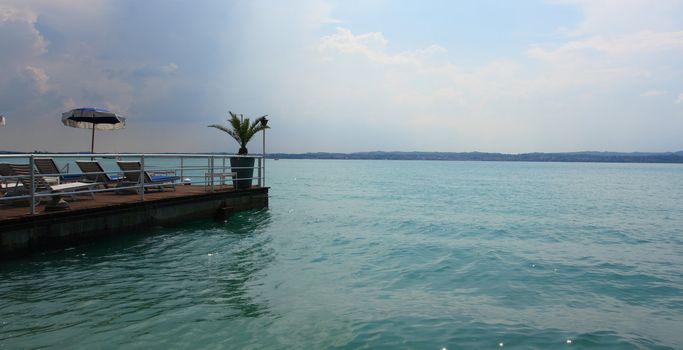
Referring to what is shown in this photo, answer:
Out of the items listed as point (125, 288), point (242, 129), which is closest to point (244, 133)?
point (242, 129)

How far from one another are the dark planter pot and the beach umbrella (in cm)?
546

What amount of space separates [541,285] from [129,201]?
32.2ft

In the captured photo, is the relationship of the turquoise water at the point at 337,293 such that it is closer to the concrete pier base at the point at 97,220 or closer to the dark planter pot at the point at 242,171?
the concrete pier base at the point at 97,220

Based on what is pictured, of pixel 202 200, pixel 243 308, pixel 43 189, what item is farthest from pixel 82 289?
pixel 202 200

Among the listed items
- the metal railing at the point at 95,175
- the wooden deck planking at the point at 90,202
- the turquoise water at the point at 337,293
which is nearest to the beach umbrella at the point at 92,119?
the metal railing at the point at 95,175

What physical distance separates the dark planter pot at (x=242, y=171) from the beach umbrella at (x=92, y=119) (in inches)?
215

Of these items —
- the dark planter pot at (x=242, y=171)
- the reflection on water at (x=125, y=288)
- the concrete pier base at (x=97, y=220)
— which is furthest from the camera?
the dark planter pot at (x=242, y=171)

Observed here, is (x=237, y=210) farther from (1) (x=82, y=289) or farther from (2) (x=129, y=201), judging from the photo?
(1) (x=82, y=289)

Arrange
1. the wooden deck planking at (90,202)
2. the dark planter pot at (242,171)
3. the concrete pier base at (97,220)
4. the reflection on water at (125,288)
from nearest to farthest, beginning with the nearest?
the reflection on water at (125,288) → the concrete pier base at (97,220) → the wooden deck planking at (90,202) → the dark planter pot at (242,171)

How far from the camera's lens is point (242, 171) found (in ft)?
57.1

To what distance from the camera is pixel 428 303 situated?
7266 mm

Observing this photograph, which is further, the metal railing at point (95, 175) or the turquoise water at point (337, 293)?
the metal railing at point (95, 175)

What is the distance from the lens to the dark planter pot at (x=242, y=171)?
17234mm

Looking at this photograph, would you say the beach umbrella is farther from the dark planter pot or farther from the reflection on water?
the reflection on water
